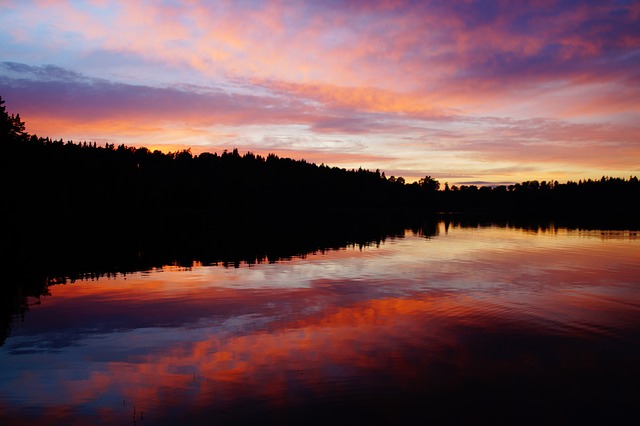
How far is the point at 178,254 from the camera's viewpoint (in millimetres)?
48719

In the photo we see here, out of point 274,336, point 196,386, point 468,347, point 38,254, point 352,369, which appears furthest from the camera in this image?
point 38,254

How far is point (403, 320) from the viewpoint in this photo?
21859mm

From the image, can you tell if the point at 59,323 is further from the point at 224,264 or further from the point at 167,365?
the point at 224,264

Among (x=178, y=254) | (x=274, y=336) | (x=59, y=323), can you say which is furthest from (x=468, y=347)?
(x=178, y=254)

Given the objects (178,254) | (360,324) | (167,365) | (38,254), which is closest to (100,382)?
(167,365)

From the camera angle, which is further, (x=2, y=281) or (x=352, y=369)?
(x=2, y=281)

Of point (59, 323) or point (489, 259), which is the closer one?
point (59, 323)

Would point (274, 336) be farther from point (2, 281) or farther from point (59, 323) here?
point (2, 281)

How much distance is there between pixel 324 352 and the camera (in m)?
17.1

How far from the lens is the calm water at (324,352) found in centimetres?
1270

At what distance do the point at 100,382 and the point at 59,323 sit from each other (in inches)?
339

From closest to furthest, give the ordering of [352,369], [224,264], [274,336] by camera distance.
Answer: [352,369], [274,336], [224,264]

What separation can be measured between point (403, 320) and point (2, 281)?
2678 centimetres

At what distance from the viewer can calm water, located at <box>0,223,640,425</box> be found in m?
12.7
